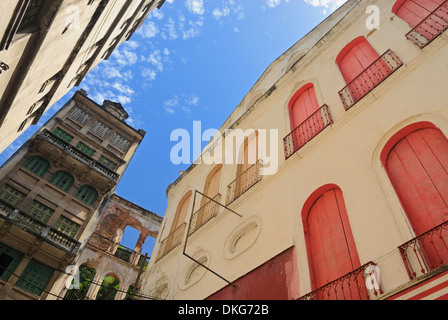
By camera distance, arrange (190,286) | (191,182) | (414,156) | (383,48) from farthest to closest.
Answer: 1. (191,182)
2. (190,286)
3. (383,48)
4. (414,156)

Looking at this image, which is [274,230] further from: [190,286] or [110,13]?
[110,13]

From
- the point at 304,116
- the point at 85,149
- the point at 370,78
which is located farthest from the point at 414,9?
the point at 85,149

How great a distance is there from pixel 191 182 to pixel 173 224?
2156 millimetres

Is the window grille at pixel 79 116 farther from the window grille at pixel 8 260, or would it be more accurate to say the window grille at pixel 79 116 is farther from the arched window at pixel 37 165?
the window grille at pixel 8 260

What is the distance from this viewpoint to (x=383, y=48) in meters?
8.88

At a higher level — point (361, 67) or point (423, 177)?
point (361, 67)

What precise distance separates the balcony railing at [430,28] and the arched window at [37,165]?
22933 millimetres

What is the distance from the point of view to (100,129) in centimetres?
2861

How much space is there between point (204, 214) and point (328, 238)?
6051 millimetres

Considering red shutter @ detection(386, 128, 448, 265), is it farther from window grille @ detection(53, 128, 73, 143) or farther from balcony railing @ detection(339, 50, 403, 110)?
window grille @ detection(53, 128, 73, 143)

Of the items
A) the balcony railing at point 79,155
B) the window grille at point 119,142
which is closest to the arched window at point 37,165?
the balcony railing at point 79,155

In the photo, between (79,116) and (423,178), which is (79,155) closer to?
(79,116)

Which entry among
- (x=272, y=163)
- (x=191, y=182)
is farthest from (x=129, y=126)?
(x=272, y=163)

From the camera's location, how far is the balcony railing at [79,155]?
23913 millimetres
